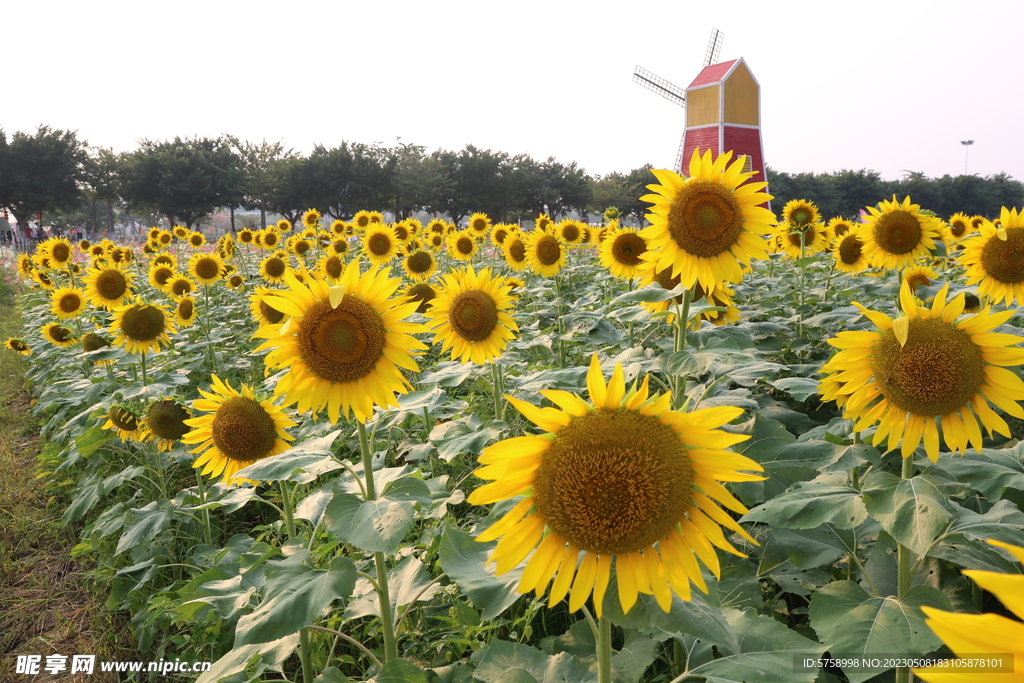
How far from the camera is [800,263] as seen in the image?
494cm

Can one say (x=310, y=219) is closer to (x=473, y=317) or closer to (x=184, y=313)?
(x=184, y=313)

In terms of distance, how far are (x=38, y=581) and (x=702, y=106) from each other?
41628 mm

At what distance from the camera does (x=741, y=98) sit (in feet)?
122

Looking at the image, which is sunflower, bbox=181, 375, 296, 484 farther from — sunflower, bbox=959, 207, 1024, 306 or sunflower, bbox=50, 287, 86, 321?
sunflower, bbox=50, 287, 86, 321

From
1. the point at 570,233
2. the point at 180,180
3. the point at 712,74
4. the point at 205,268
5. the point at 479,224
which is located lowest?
the point at 205,268

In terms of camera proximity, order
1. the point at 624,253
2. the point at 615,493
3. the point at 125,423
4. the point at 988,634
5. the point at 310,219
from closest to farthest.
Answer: the point at 988,634 → the point at 615,493 → the point at 125,423 → the point at 624,253 → the point at 310,219

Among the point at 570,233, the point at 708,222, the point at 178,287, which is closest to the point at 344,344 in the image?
the point at 708,222

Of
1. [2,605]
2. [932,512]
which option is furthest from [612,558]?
[2,605]

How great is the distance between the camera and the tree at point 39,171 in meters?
42.4

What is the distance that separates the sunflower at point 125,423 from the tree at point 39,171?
5221 centimetres

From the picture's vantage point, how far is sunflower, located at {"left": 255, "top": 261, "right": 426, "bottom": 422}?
2.00m

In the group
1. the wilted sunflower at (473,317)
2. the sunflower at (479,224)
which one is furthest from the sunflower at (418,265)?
the wilted sunflower at (473,317)

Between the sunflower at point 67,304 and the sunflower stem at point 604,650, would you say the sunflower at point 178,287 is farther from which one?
the sunflower stem at point 604,650

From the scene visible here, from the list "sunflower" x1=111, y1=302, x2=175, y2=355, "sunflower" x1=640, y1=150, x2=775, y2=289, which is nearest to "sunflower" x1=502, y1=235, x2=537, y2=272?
"sunflower" x1=111, y1=302, x2=175, y2=355
